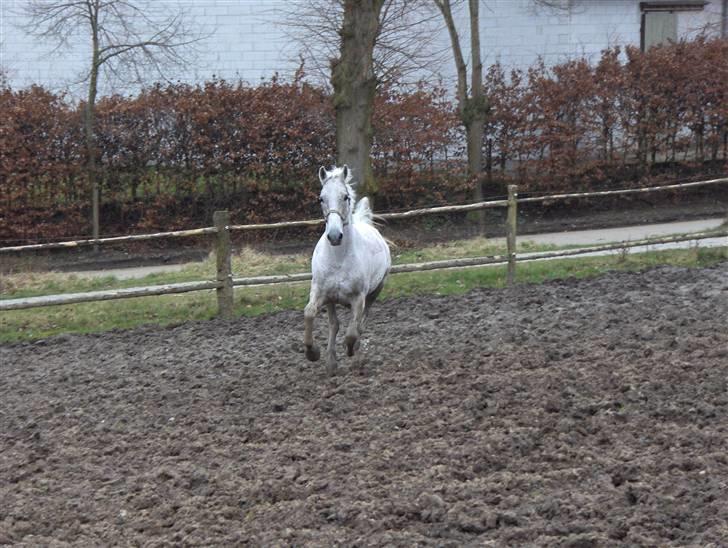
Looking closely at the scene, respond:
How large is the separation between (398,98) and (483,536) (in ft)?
51.7

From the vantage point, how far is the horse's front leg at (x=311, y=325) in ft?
26.0

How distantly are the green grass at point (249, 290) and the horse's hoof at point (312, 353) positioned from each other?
3677 mm

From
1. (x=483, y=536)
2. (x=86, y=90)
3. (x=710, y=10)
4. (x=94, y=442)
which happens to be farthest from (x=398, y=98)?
(x=483, y=536)

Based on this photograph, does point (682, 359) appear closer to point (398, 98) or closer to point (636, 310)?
point (636, 310)

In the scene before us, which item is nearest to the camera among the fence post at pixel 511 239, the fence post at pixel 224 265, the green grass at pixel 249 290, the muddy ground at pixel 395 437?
the muddy ground at pixel 395 437

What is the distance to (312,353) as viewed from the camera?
8102mm

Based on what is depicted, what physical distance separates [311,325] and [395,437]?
1987mm

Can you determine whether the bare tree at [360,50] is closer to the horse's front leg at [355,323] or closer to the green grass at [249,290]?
the green grass at [249,290]

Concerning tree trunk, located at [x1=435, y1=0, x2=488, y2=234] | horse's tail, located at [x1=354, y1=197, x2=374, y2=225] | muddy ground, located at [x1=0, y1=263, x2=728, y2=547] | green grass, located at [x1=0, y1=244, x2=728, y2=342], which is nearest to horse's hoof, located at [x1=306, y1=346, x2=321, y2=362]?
muddy ground, located at [x1=0, y1=263, x2=728, y2=547]

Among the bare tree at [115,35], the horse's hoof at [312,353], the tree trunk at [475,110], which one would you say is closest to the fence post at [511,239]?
the horse's hoof at [312,353]

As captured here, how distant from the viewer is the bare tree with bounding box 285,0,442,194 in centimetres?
1501

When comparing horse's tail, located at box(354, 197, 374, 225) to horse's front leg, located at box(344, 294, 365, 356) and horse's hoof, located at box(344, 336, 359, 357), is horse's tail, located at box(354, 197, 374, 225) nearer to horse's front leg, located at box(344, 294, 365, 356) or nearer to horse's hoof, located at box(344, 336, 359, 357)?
horse's front leg, located at box(344, 294, 365, 356)

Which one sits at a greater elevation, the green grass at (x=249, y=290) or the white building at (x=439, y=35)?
the white building at (x=439, y=35)

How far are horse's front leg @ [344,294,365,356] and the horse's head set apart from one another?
0.63 meters
